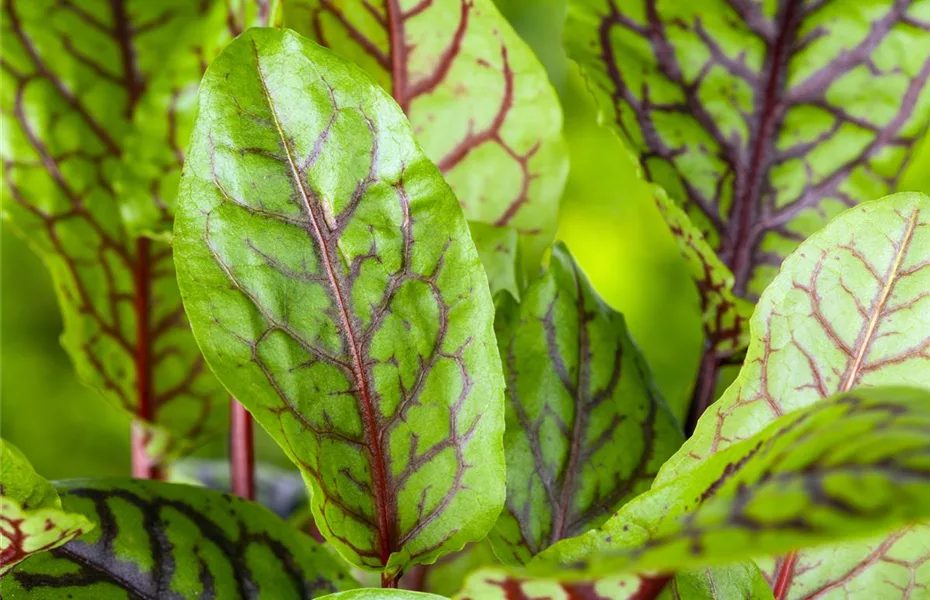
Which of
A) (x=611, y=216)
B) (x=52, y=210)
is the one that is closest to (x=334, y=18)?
(x=52, y=210)

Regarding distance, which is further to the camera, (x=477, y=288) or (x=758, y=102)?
(x=758, y=102)

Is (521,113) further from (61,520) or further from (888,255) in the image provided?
(61,520)

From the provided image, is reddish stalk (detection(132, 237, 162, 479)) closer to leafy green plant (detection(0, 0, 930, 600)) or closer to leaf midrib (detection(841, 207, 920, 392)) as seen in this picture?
leafy green plant (detection(0, 0, 930, 600))

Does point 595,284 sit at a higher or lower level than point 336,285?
lower

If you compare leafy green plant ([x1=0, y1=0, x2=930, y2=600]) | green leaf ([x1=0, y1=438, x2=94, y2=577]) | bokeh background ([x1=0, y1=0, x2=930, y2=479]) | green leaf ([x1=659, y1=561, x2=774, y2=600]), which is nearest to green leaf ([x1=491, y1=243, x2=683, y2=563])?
leafy green plant ([x1=0, y1=0, x2=930, y2=600])

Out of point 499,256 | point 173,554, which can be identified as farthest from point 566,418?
point 173,554

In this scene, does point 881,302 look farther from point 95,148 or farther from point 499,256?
point 95,148

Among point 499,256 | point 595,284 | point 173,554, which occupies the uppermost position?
point 499,256

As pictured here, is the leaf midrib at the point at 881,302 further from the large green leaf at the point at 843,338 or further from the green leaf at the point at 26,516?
the green leaf at the point at 26,516
